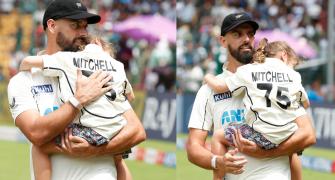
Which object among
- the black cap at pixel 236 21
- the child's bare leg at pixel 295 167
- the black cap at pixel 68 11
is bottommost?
the child's bare leg at pixel 295 167

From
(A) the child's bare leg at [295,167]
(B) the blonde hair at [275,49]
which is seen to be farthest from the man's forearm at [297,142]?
(B) the blonde hair at [275,49]

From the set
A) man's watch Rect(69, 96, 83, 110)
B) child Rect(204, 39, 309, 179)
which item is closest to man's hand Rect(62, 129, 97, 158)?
man's watch Rect(69, 96, 83, 110)

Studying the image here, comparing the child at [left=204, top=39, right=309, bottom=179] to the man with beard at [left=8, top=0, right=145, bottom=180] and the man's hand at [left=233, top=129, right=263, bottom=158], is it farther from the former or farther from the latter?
the man with beard at [left=8, top=0, right=145, bottom=180]

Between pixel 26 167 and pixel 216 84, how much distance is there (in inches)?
358

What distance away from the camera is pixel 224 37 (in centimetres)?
646

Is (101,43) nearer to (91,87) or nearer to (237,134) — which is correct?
(91,87)

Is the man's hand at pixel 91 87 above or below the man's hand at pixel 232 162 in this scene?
above

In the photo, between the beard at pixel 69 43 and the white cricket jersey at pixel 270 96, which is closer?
the beard at pixel 69 43

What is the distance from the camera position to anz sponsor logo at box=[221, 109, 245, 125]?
622cm

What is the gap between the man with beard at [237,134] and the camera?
597 centimetres

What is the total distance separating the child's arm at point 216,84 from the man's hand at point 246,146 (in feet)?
1.25

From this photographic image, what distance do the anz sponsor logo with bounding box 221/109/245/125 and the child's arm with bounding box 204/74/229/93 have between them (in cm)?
17

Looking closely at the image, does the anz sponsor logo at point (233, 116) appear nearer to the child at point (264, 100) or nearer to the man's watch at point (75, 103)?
the child at point (264, 100)

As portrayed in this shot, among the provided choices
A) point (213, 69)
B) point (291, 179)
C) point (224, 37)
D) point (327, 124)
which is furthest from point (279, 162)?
point (213, 69)
